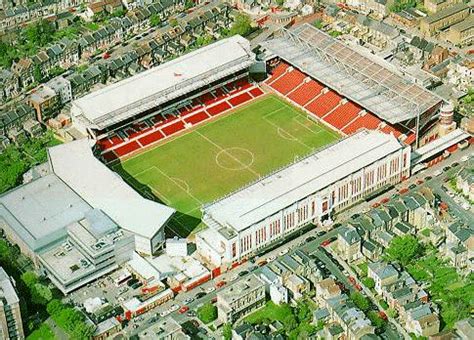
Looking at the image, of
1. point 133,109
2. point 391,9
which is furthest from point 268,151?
point 391,9

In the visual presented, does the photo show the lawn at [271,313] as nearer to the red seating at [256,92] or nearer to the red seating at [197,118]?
the red seating at [197,118]

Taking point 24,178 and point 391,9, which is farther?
point 391,9

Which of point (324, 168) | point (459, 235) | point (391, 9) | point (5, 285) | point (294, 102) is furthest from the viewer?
point (391, 9)

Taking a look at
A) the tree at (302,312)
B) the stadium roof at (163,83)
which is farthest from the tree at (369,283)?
the stadium roof at (163,83)

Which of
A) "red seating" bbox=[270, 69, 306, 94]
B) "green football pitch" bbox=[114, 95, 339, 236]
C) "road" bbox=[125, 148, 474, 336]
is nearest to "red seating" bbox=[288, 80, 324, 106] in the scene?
"red seating" bbox=[270, 69, 306, 94]

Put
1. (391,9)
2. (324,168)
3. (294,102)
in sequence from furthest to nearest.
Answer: (391,9) → (294,102) → (324,168)

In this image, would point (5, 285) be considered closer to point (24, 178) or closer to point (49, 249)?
point (49, 249)

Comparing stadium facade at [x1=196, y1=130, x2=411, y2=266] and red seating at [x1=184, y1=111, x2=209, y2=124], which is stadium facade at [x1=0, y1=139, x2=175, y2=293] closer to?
stadium facade at [x1=196, y1=130, x2=411, y2=266]
